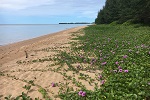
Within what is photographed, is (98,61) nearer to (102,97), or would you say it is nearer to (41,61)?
(41,61)

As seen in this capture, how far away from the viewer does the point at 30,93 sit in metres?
6.15

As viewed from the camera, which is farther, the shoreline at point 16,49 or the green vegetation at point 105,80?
the shoreline at point 16,49

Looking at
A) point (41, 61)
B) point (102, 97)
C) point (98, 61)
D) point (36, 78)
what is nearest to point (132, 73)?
point (102, 97)

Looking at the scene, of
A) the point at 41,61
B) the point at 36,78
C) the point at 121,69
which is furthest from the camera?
the point at 41,61

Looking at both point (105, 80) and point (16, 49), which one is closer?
point (105, 80)

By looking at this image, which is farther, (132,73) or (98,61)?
(98,61)

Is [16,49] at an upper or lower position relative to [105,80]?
lower

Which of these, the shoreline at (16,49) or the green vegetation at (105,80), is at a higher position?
the green vegetation at (105,80)

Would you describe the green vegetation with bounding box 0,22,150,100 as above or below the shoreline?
above

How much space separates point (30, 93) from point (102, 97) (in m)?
2.31

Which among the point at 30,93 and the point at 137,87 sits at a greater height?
the point at 137,87

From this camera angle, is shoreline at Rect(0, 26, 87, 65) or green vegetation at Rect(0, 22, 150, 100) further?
shoreline at Rect(0, 26, 87, 65)

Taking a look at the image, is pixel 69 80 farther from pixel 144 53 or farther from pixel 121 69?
pixel 144 53

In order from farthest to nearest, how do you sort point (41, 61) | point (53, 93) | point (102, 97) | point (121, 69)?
point (41, 61)
point (121, 69)
point (53, 93)
point (102, 97)
